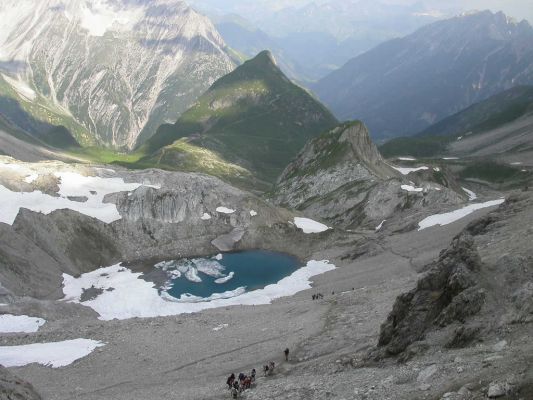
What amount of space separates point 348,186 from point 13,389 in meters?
120

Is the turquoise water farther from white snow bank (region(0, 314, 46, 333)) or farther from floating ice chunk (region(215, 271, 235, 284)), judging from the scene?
white snow bank (region(0, 314, 46, 333))

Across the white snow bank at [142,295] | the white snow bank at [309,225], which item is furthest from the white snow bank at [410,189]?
the white snow bank at [142,295]

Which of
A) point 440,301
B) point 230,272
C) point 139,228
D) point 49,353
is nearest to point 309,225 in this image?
point 230,272

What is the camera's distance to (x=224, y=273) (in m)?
102

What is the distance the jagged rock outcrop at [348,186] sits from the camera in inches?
5172

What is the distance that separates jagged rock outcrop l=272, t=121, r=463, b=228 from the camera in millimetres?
131375

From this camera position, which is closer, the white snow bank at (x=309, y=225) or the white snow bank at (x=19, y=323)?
the white snow bank at (x=19, y=323)

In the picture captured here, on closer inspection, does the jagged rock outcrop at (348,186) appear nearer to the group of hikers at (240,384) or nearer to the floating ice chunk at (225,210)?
the floating ice chunk at (225,210)

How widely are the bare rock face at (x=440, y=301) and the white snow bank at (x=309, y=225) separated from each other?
82129 millimetres

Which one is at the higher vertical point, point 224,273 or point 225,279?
point 224,273

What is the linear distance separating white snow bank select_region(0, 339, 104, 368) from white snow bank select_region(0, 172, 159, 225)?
1921 inches

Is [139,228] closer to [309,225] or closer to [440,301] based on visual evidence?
[309,225]

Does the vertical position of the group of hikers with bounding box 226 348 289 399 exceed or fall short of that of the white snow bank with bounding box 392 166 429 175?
it falls short

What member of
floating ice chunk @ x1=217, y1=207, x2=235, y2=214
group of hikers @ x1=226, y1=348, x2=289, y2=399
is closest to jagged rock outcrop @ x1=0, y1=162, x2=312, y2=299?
→ floating ice chunk @ x1=217, y1=207, x2=235, y2=214
